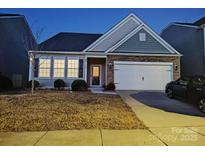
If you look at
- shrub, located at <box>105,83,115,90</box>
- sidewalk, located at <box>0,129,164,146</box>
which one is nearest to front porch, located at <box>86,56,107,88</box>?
shrub, located at <box>105,83,115,90</box>

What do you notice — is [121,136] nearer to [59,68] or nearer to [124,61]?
[124,61]

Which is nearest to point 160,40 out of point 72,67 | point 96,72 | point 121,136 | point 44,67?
point 96,72

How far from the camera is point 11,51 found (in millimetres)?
17094

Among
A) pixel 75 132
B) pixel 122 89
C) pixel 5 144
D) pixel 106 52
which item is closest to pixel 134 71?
pixel 122 89

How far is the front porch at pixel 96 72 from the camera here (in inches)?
611

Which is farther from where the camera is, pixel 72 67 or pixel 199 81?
pixel 72 67

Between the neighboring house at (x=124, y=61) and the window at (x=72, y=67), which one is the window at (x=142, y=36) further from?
the window at (x=72, y=67)

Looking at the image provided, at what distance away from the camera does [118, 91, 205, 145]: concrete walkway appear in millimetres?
4305

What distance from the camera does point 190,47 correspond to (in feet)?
54.3

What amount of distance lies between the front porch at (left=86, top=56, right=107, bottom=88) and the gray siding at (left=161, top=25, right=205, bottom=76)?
25.6 ft

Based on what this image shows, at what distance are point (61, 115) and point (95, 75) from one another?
9402 mm

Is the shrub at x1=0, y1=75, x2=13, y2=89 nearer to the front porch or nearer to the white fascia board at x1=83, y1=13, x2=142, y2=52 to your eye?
the front porch

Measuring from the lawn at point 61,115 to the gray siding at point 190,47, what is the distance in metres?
11.2

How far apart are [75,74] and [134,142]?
1102 centimetres
